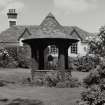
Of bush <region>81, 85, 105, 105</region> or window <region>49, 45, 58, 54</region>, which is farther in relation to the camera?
window <region>49, 45, 58, 54</region>

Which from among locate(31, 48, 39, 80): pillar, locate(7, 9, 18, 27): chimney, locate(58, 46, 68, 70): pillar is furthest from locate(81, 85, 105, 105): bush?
locate(7, 9, 18, 27): chimney

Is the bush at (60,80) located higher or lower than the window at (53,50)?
lower

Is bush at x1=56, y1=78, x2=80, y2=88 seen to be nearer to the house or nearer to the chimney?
the house

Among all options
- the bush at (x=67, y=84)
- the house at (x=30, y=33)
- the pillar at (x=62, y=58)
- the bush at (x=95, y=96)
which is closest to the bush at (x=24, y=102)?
the bush at (x=95, y=96)

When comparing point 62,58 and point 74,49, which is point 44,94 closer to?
point 62,58

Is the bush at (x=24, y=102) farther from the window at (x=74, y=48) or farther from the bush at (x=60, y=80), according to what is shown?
the window at (x=74, y=48)

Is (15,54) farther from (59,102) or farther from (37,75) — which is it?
(59,102)

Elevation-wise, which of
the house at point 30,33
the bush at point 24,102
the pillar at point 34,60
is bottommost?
the bush at point 24,102

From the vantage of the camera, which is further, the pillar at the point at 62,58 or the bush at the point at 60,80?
the pillar at the point at 62,58

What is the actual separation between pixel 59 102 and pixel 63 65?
272 inches

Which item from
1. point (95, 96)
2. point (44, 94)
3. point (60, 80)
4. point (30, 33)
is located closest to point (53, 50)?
point (30, 33)

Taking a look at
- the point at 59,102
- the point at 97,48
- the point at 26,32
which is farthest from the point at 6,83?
the point at 26,32

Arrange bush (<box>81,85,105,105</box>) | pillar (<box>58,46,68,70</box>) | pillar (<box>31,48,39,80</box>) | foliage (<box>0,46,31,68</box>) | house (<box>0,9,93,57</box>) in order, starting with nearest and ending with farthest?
bush (<box>81,85,105,105</box>), pillar (<box>58,46,68,70</box>), pillar (<box>31,48,39,80</box>), foliage (<box>0,46,31,68</box>), house (<box>0,9,93,57</box>)

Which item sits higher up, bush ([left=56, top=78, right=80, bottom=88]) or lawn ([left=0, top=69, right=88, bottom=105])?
bush ([left=56, top=78, right=80, bottom=88])
